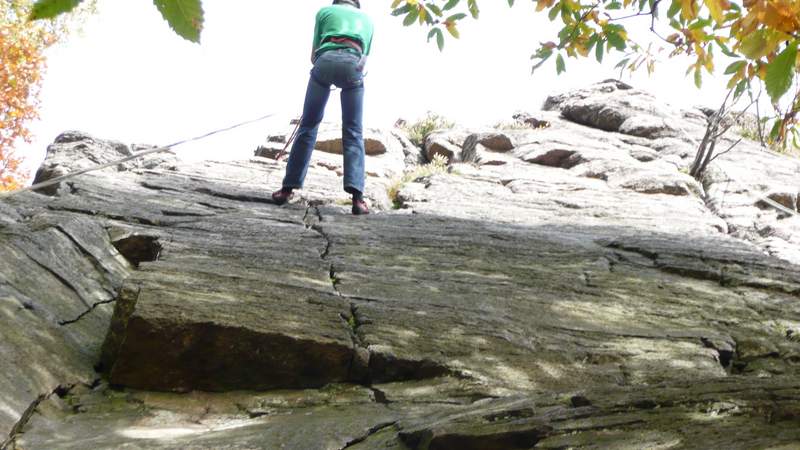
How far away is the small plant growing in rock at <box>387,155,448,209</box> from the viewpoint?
456 inches

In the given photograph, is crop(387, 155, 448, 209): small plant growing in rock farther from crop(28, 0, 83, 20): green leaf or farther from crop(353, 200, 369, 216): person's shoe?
crop(28, 0, 83, 20): green leaf

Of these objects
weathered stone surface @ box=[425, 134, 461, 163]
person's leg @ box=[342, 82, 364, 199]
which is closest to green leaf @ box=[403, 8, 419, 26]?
person's leg @ box=[342, 82, 364, 199]

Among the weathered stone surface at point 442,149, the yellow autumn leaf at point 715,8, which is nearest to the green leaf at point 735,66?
the yellow autumn leaf at point 715,8

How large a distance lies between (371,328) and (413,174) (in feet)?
28.4

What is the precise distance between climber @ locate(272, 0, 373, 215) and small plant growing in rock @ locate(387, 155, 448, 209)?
2.03m

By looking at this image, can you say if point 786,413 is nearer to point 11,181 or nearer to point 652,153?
point 652,153

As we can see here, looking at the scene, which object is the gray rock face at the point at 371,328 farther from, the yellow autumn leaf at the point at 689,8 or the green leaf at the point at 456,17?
the green leaf at the point at 456,17

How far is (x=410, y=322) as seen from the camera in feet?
17.2

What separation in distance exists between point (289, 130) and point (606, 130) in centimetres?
790

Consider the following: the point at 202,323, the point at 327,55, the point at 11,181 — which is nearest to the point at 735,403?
the point at 202,323

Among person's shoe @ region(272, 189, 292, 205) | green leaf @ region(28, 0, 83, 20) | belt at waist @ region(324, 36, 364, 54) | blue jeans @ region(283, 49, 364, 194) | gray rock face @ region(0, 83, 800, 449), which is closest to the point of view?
green leaf @ region(28, 0, 83, 20)

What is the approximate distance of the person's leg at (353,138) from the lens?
8867 mm

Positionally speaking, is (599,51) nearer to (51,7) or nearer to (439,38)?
(439,38)

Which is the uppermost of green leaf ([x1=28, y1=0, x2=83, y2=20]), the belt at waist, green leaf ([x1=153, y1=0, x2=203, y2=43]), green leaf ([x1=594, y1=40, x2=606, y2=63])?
the belt at waist
